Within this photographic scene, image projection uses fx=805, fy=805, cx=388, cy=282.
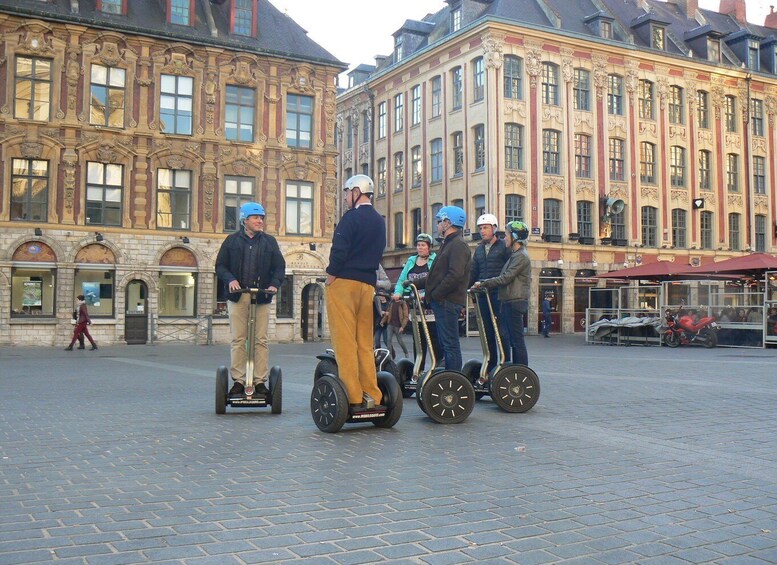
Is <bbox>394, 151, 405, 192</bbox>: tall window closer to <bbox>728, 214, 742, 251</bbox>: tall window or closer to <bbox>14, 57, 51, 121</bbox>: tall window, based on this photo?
<bbox>728, 214, 742, 251</bbox>: tall window

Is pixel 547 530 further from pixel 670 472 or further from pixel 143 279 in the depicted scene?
pixel 143 279

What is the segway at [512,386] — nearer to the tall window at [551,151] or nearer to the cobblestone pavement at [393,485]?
the cobblestone pavement at [393,485]

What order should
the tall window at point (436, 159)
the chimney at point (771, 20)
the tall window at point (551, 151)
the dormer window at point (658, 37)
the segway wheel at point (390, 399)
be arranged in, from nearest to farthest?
the segway wheel at point (390, 399) → the tall window at point (551, 151) → the tall window at point (436, 159) → the dormer window at point (658, 37) → the chimney at point (771, 20)

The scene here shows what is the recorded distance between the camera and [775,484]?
518 centimetres

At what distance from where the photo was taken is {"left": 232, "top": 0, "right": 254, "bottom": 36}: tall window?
32281mm

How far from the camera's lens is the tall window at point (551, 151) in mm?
40250

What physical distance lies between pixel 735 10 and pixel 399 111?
944 inches

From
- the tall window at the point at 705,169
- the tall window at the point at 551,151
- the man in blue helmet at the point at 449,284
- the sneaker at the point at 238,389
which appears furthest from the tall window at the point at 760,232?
the sneaker at the point at 238,389

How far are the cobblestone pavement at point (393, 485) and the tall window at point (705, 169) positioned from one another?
38.6 metres

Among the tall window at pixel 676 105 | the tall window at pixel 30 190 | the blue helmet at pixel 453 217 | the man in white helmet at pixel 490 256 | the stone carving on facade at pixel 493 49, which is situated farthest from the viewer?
the tall window at pixel 676 105

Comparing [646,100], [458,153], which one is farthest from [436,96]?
[646,100]

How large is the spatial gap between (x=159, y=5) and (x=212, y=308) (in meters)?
11.9

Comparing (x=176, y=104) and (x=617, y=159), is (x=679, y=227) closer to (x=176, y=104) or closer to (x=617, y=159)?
(x=617, y=159)

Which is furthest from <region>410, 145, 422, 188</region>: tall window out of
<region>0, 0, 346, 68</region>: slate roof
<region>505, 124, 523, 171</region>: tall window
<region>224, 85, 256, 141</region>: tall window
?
<region>224, 85, 256, 141</region>: tall window
